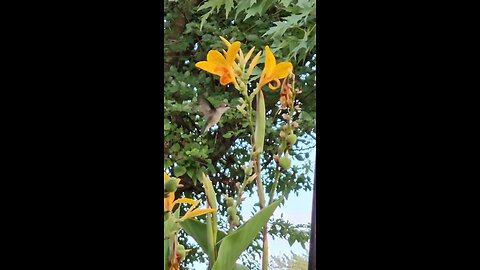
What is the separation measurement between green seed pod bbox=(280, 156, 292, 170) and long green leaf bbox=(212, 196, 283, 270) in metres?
0.11

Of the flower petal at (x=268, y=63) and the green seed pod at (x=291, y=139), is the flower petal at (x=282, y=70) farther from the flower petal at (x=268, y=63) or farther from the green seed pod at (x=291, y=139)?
the green seed pod at (x=291, y=139)

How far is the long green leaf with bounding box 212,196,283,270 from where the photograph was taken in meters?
1.45

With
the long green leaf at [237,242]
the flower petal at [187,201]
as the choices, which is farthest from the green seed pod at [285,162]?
the flower petal at [187,201]

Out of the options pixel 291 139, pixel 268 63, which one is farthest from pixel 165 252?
pixel 268 63

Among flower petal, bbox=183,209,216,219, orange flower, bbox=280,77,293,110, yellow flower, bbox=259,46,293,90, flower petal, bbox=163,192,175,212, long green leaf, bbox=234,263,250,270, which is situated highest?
yellow flower, bbox=259,46,293,90

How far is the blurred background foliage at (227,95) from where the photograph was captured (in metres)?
1.47

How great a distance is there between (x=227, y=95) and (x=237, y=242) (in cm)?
33

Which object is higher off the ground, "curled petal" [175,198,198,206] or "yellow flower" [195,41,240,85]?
"yellow flower" [195,41,240,85]

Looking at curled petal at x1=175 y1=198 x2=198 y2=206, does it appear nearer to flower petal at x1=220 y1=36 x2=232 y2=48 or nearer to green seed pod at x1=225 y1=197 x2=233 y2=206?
green seed pod at x1=225 y1=197 x2=233 y2=206

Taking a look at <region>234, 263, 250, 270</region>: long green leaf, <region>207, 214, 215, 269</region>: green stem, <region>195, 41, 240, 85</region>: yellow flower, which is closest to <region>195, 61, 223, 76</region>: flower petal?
<region>195, 41, 240, 85</region>: yellow flower
